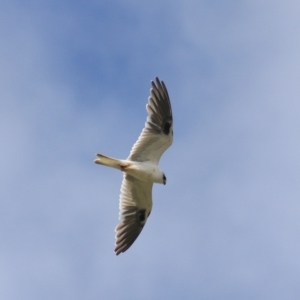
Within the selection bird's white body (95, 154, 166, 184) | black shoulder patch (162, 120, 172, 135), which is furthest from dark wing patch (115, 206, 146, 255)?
black shoulder patch (162, 120, 172, 135)

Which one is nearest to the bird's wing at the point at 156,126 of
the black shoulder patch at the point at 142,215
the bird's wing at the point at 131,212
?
the bird's wing at the point at 131,212

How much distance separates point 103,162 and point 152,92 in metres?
2.36

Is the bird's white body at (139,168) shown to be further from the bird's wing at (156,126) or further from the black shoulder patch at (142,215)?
the black shoulder patch at (142,215)

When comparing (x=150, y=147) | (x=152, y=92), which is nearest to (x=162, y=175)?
(x=150, y=147)

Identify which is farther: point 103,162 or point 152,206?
point 152,206

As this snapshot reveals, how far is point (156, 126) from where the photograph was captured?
22406 mm

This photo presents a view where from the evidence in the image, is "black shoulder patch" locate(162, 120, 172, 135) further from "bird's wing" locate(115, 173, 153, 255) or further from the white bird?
"bird's wing" locate(115, 173, 153, 255)

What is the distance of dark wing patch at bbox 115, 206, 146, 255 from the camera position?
928 inches

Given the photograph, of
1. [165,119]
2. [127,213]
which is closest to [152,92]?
[165,119]

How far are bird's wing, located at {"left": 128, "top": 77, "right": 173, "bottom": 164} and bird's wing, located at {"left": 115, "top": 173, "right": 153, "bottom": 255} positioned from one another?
3.90 ft

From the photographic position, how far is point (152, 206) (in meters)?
23.9

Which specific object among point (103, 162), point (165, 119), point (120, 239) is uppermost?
point (165, 119)

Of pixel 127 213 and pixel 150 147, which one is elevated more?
pixel 150 147

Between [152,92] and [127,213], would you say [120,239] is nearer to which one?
[127,213]
